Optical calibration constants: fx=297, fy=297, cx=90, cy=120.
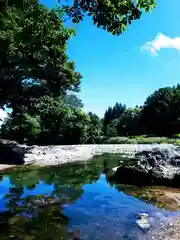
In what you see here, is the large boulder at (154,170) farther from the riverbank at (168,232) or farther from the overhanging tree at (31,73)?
the overhanging tree at (31,73)

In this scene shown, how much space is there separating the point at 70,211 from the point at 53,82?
62.4 feet

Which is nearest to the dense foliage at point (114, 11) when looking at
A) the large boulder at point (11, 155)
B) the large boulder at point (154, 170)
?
the large boulder at point (154, 170)

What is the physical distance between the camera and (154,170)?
43.2ft

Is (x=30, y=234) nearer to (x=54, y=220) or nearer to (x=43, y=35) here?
(x=54, y=220)

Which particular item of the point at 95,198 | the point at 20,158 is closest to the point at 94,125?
the point at 20,158

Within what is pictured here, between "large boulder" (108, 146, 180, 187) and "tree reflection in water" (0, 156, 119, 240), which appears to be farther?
"large boulder" (108, 146, 180, 187)

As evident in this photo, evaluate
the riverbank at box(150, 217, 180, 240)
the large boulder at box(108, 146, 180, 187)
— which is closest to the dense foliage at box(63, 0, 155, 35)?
the riverbank at box(150, 217, 180, 240)

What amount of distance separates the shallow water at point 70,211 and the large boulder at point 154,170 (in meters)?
0.95

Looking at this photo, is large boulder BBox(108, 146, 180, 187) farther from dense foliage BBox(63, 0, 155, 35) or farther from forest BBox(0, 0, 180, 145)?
dense foliage BBox(63, 0, 155, 35)

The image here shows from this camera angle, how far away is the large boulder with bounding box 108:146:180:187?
12812mm

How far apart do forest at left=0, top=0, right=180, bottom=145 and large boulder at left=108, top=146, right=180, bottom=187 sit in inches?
256

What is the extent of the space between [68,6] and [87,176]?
11.5 metres

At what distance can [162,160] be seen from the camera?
13.7 metres

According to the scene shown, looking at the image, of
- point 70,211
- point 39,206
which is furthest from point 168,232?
point 39,206
